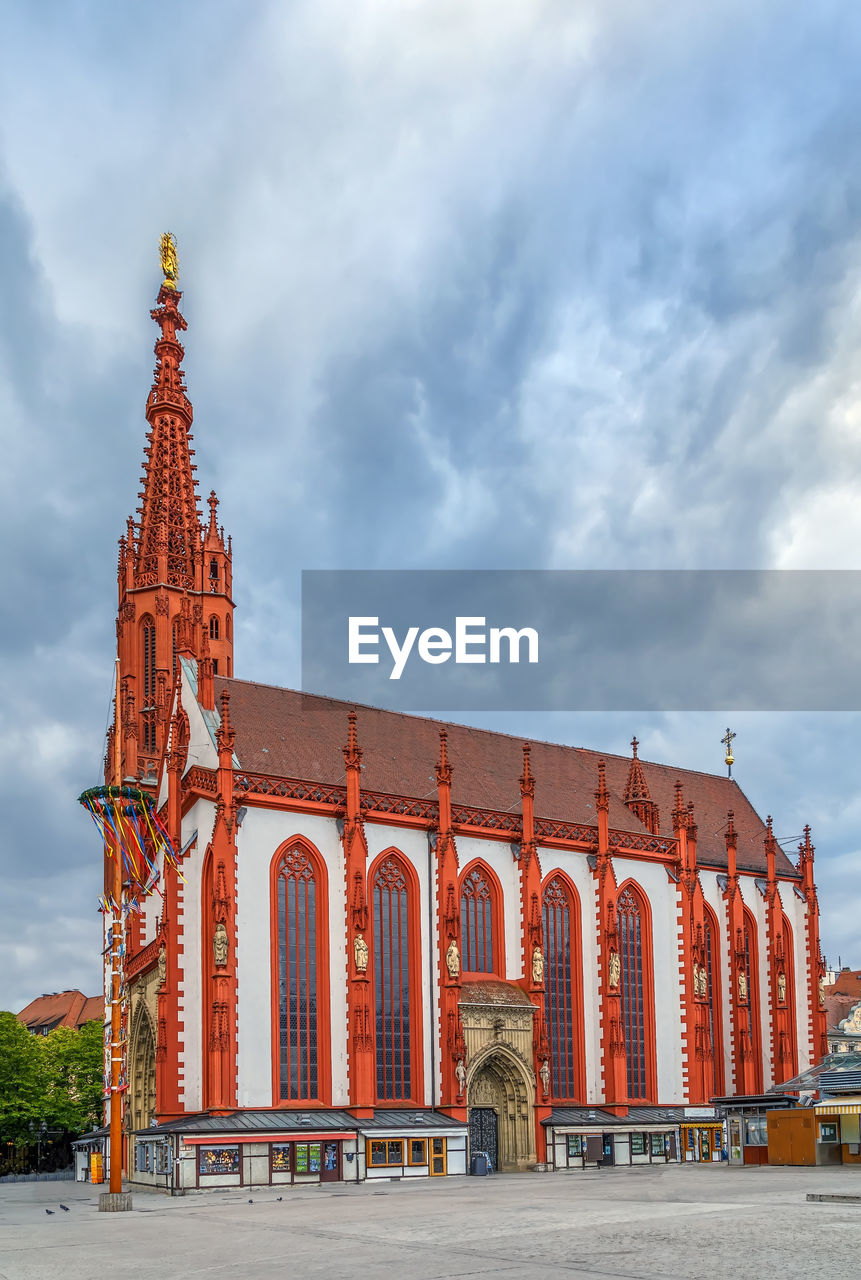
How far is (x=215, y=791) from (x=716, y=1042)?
31452mm

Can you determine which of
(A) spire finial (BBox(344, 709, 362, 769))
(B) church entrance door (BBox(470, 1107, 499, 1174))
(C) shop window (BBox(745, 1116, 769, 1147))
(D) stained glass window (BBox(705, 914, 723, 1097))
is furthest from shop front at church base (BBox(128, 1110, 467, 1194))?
(D) stained glass window (BBox(705, 914, 723, 1097))

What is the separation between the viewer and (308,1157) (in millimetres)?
44844

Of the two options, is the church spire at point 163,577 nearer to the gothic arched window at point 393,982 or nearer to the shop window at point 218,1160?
the gothic arched window at point 393,982

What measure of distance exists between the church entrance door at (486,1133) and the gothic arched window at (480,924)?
5.50 metres

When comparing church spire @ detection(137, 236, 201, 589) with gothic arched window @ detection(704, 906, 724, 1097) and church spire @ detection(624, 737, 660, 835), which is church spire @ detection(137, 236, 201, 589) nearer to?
church spire @ detection(624, 737, 660, 835)

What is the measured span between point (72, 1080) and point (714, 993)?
48008 mm

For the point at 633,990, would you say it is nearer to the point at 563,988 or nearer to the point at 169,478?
the point at 563,988

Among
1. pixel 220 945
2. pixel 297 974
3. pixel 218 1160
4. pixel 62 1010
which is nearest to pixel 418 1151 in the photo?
pixel 297 974

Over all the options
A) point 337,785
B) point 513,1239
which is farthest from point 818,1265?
point 337,785

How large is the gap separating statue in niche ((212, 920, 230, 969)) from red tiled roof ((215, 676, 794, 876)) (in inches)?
298

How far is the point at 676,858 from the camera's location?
63031 millimetres

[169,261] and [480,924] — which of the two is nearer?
[480,924]

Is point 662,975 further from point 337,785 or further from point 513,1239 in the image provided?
point 513,1239

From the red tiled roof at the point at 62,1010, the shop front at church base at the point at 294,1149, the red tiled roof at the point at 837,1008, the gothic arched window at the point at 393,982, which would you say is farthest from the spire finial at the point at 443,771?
the red tiled roof at the point at 62,1010
